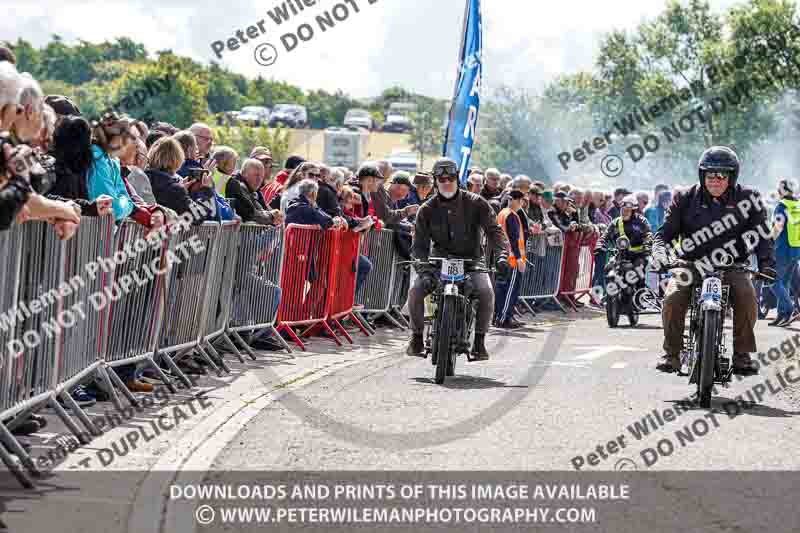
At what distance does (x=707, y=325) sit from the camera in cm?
1088

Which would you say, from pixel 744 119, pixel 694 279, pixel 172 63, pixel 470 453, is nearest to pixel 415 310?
pixel 694 279

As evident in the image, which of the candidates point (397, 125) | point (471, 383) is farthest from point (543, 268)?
point (397, 125)

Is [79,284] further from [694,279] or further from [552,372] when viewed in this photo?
[552,372]

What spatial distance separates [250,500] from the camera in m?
7.06

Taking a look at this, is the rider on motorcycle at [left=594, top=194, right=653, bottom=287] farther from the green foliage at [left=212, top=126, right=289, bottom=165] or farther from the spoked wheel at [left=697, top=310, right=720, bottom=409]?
the green foliage at [left=212, top=126, right=289, bottom=165]

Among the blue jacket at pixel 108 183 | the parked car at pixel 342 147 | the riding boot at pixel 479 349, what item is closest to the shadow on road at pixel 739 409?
the riding boot at pixel 479 349

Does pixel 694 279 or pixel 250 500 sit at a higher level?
pixel 694 279

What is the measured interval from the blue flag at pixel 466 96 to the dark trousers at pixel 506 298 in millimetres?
1611

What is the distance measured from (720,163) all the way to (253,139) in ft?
418

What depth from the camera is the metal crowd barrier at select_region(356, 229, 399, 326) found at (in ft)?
57.8

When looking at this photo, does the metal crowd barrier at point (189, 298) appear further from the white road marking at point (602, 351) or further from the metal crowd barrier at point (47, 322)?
the white road marking at point (602, 351)

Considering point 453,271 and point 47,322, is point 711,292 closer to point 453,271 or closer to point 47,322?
point 453,271

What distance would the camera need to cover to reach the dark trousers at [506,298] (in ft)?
67.1

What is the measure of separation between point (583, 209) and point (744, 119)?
189 feet
